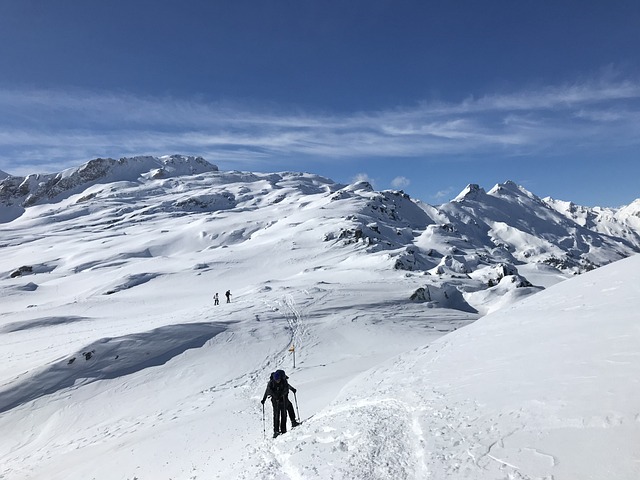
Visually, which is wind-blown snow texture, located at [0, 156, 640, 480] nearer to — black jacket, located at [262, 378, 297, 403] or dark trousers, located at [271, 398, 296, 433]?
dark trousers, located at [271, 398, 296, 433]

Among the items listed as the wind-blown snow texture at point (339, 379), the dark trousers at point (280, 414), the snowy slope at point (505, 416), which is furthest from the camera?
the dark trousers at point (280, 414)

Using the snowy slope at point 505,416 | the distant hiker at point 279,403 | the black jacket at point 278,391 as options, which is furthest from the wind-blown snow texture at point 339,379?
the black jacket at point 278,391

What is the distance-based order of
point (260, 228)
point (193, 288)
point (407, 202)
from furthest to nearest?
1. point (407, 202)
2. point (260, 228)
3. point (193, 288)

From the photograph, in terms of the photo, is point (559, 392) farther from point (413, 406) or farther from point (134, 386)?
point (134, 386)

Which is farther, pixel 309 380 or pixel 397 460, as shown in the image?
pixel 309 380

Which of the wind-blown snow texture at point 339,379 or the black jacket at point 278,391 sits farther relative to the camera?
the black jacket at point 278,391

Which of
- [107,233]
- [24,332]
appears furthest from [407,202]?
[24,332]

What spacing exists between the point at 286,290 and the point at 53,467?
29.9 m

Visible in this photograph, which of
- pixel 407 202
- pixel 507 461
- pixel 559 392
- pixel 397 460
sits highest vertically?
pixel 407 202

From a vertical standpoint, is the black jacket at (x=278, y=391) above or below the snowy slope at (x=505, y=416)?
below

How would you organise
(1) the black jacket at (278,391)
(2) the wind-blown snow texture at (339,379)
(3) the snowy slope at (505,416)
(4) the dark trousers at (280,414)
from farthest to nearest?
1. (1) the black jacket at (278,391)
2. (4) the dark trousers at (280,414)
3. (2) the wind-blown snow texture at (339,379)
4. (3) the snowy slope at (505,416)

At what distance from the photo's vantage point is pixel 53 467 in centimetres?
1499

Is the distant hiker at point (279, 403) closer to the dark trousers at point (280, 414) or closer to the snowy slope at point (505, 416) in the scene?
the dark trousers at point (280, 414)

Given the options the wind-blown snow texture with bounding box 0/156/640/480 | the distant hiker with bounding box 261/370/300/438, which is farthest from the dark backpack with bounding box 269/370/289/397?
the wind-blown snow texture with bounding box 0/156/640/480
